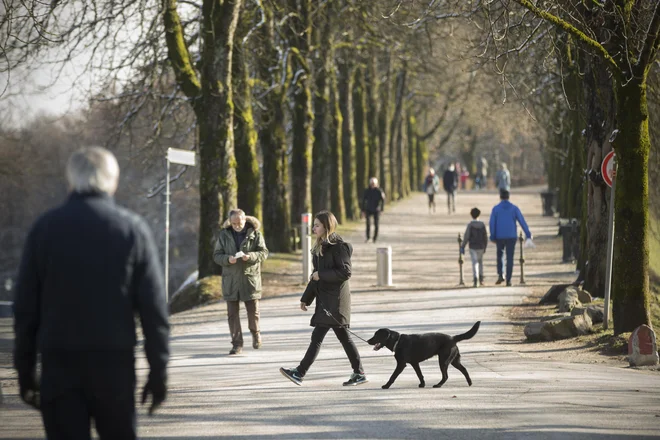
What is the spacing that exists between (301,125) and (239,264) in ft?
60.9

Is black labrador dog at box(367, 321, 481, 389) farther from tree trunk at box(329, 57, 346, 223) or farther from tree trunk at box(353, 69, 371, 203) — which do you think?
tree trunk at box(353, 69, 371, 203)

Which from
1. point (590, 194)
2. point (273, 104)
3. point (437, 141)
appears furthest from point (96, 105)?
point (437, 141)

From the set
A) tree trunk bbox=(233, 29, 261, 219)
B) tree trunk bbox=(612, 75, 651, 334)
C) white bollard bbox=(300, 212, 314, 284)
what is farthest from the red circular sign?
tree trunk bbox=(233, 29, 261, 219)

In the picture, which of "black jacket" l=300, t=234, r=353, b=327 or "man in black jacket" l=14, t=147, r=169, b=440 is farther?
"black jacket" l=300, t=234, r=353, b=327

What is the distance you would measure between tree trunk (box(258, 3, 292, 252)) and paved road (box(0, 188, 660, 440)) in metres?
11.3

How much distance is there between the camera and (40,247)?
5.23m

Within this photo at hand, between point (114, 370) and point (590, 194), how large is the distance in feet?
46.1

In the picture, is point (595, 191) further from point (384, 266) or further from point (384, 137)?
point (384, 137)

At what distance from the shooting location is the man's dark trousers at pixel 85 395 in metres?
5.13

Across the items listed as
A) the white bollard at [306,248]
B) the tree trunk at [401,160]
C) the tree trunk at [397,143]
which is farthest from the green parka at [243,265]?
the tree trunk at [401,160]

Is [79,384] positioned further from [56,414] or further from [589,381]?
[589,381]

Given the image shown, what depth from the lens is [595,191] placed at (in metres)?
18.0

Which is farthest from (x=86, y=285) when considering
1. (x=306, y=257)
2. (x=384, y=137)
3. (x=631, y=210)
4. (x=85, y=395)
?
(x=384, y=137)

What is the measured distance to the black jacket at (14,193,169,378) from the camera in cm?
520
